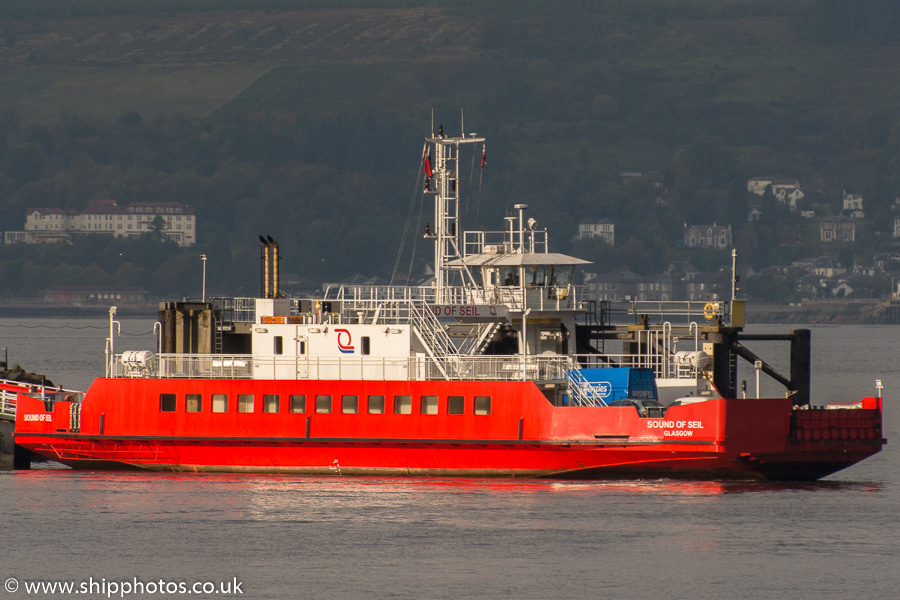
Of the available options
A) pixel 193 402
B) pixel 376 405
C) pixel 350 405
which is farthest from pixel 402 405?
pixel 193 402

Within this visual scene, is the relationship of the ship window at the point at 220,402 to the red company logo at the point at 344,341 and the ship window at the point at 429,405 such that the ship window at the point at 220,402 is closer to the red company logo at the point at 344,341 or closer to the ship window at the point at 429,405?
the red company logo at the point at 344,341

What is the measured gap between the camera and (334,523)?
34125 mm

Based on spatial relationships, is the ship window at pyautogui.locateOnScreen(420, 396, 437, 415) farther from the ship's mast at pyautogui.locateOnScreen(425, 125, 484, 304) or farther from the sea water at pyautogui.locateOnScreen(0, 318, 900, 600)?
the ship's mast at pyautogui.locateOnScreen(425, 125, 484, 304)

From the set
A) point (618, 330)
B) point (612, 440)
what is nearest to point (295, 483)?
point (612, 440)

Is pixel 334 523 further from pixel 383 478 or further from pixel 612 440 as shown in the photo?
pixel 612 440

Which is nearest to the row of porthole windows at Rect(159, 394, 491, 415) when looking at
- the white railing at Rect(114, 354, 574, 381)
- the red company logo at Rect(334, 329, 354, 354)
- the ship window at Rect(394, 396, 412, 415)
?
the ship window at Rect(394, 396, 412, 415)

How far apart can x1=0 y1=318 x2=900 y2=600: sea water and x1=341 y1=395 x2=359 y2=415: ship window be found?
6.02 ft

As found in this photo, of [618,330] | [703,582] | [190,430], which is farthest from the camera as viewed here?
[618,330]

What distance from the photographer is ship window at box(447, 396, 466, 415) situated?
123ft

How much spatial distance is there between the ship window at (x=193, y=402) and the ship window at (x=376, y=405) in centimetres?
460

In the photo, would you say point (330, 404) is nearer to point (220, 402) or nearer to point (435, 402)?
point (435, 402)

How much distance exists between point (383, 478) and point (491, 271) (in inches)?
281

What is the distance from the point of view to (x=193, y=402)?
3916 centimetres

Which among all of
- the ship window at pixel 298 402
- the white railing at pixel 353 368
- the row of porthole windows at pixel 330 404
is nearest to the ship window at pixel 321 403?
the row of porthole windows at pixel 330 404
